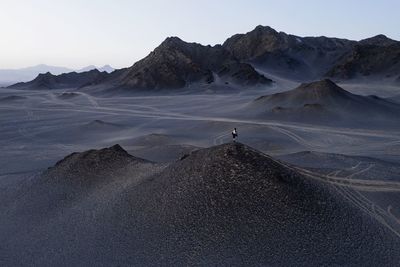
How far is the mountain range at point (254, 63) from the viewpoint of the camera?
80.8 meters

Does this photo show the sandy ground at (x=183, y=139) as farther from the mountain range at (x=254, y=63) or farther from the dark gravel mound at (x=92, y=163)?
the mountain range at (x=254, y=63)

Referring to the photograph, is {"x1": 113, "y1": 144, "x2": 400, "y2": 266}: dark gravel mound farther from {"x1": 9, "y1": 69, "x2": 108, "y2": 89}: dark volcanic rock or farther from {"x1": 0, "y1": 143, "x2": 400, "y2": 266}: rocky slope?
{"x1": 9, "y1": 69, "x2": 108, "y2": 89}: dark volcanic rock

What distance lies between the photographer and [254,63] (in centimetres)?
10462

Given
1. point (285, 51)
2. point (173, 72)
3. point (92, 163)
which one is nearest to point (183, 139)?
point (92, 163)

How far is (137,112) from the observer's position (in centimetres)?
4797

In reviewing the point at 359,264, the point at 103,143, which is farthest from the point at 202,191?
the point at 103,143

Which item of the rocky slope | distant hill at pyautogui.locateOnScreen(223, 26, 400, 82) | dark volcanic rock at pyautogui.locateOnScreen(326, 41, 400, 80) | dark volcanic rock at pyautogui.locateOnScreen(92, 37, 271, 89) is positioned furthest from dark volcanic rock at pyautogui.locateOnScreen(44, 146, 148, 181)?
dark volcanic rock at pyautogui.locateOnScreen(326, 41, 400, 80)

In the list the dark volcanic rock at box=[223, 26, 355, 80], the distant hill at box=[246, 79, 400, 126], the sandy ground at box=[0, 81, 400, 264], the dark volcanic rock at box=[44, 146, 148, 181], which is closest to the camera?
the sandy ground at box=[0, 81, 400, 264]

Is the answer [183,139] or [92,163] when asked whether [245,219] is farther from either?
[183,139]

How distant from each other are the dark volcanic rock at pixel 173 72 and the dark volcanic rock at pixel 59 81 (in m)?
11.1

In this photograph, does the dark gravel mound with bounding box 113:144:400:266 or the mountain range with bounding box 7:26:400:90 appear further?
the mountain range with bounding box 7:26:400:90

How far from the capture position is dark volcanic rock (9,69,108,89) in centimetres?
10100

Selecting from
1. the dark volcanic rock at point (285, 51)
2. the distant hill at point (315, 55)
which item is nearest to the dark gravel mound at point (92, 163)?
the distant hill at point (315, 55)

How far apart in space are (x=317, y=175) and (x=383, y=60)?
75.8 metres
